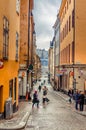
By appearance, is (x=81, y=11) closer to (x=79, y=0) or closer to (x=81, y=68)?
(x=79, y=0)

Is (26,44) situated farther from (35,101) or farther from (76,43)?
(35,101)

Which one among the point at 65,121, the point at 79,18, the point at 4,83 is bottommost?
the point at 65,121

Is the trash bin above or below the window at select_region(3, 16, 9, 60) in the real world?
below

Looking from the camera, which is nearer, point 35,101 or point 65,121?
point 65,121

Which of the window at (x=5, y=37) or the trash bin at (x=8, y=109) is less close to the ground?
the window at (x=5, y=37)

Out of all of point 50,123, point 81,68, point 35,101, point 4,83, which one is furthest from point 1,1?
point 81,68

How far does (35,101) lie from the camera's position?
33688mm

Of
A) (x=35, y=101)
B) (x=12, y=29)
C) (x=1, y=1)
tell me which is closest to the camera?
(x=1, y=1)

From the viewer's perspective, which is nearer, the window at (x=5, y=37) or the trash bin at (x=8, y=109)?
the window at (x=5, y=37)

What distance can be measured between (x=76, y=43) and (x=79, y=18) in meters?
2.91

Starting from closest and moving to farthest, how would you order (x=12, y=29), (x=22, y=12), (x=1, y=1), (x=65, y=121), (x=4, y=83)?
(x=1, y=1)
(x=4, y=83)
(x=65, y=121)
(x=12, y=29)
(x=22, y=12)

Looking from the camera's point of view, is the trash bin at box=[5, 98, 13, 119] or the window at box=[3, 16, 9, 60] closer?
the window at box=[3, 16, 9, 60]

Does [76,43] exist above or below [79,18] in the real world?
below

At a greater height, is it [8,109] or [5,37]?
[5,37]
